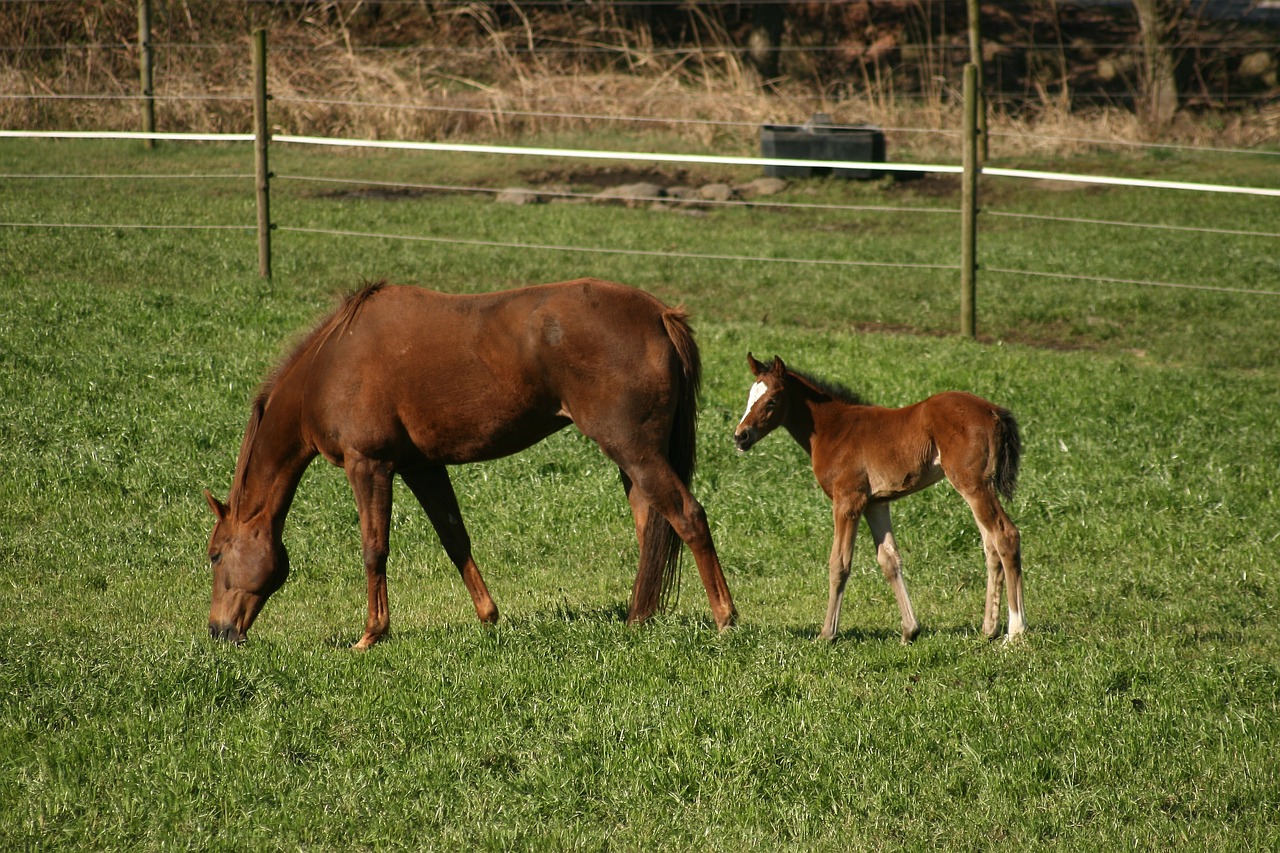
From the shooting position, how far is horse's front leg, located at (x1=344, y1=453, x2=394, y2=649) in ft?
21.9

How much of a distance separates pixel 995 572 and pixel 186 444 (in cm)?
616

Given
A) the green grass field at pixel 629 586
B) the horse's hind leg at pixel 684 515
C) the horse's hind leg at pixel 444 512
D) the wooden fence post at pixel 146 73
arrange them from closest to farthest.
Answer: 1. the green grass field at pixel 629 586
2. the horse's hind leg at pixel 684 515
3. the horse's hind leg at pixel 444 512
4. the wooden fence post at pixel 146 73

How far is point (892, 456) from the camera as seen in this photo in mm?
6449

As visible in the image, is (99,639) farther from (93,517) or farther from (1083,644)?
(1083,644)

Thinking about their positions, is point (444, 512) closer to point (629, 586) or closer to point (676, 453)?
point (676, 453)

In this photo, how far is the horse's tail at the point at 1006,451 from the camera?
20.7ft

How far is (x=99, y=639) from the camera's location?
655 cm

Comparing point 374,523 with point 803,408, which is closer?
point 374,523

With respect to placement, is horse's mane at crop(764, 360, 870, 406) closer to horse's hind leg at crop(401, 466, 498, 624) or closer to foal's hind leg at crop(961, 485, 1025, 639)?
foal's hind leg at crop(961, 485, 1025, 639)

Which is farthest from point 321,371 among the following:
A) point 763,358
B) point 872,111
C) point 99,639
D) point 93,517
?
point 872,111

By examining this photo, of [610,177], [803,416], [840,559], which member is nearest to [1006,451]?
[840,559]

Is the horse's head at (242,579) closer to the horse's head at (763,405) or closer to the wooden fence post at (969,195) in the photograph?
the horse's head at (763,405)

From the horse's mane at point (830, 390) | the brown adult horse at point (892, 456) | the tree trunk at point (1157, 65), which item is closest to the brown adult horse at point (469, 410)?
the brown adult horse at point (892, 456)

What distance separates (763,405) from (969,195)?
751cm
